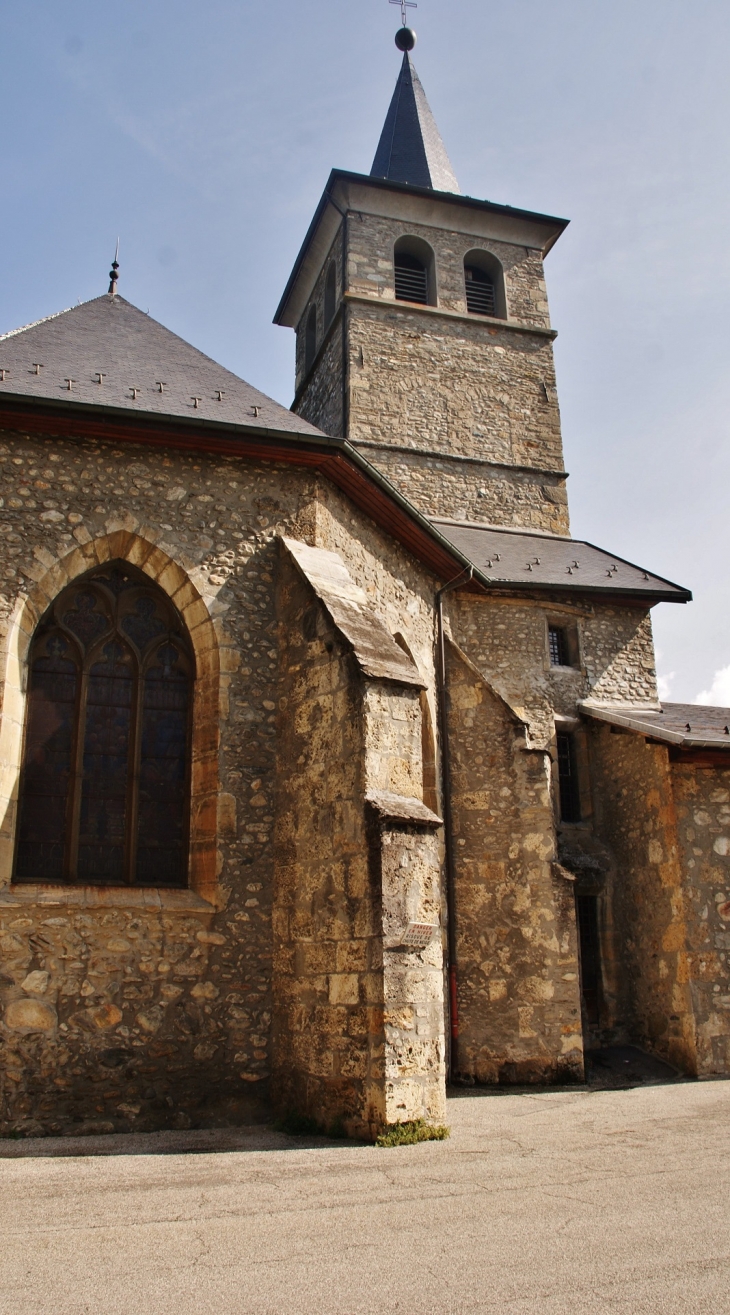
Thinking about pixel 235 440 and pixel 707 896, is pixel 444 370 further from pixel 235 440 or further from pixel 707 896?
pixel 707 896

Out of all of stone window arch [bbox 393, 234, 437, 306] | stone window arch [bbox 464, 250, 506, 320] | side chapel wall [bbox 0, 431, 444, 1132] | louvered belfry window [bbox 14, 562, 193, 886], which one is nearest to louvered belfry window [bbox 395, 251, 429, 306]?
stone window arch [bbox 393, 234, 437, 306]

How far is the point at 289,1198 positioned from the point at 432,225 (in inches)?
685

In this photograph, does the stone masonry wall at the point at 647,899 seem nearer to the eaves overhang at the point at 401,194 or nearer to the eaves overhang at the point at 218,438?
the eaves overhang at the point at 218,438

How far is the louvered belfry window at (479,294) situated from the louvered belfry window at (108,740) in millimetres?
12670

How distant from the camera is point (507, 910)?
32.4 feet

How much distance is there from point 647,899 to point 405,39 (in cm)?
2082

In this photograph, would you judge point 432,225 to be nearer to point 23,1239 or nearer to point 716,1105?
point 716,1105

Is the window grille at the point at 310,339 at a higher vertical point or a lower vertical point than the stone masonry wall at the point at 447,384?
higher

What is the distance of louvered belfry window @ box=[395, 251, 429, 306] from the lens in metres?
17.8

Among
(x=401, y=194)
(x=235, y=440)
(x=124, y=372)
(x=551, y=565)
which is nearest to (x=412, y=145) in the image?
(x=401, y=194)

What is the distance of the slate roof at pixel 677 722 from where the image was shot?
34.3 ft

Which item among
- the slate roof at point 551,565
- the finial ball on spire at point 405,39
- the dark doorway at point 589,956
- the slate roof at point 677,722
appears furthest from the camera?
the finial ball on spire at point 405,39

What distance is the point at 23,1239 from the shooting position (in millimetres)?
4008

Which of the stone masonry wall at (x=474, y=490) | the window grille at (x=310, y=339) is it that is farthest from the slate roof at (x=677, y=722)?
the window grille at (x=310, y=339)
